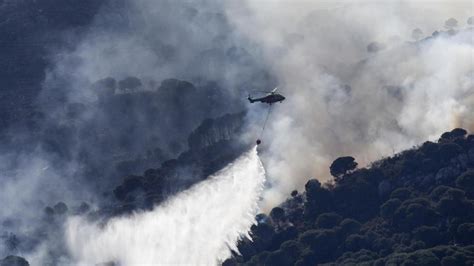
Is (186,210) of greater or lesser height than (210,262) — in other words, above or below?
above

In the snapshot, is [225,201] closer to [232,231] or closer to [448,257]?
[232,231]

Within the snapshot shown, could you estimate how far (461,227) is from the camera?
19862cm

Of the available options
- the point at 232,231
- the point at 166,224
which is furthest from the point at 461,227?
the point at 166,224

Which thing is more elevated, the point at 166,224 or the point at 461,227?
the point at 166,224

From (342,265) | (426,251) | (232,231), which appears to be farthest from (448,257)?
(232,231)

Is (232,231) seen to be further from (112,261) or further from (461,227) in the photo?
(461,227)

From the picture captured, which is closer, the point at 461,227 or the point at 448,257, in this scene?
the point at 448,257

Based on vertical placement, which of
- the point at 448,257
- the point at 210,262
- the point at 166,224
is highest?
the point at 166,224

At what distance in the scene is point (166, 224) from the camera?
19775 cm

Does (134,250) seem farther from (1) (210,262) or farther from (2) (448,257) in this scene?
(2) (448,257)

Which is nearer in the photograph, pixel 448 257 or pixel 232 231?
pixel 448 257

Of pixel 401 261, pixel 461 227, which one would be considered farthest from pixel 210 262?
pixel 461 227

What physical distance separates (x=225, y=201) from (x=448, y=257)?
4353cm

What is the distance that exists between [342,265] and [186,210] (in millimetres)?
32393
